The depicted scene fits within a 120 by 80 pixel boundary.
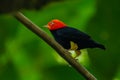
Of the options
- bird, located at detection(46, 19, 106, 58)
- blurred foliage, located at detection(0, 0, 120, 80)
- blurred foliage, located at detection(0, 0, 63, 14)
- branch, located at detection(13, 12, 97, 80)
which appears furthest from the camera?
blurred foliage, located at detection(0, 0, 120, 80)

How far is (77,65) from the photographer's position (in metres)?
0.53

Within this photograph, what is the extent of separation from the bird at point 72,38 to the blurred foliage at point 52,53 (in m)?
0.11

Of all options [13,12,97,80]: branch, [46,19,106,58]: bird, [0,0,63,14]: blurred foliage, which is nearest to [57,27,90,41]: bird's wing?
[46,19,106,58]: bird

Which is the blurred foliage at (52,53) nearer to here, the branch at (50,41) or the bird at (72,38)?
the bird at (72,38)

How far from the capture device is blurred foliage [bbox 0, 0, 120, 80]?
→ 3.27 feet

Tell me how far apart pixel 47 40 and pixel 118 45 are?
0.60 m

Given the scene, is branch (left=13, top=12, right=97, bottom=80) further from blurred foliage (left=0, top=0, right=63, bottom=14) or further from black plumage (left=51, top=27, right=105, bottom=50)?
black plumage (left=51, top=27, right=105, bottom=50)

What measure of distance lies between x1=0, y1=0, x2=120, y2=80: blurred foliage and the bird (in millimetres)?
112

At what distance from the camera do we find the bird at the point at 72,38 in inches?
31.7

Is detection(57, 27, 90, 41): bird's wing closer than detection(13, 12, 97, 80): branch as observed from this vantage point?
No

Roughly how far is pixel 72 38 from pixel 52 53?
1.27ft

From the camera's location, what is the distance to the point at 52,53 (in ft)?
4.00


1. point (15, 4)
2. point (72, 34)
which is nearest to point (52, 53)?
point (72, 34)

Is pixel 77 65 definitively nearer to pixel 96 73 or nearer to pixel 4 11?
pixel 4 11
